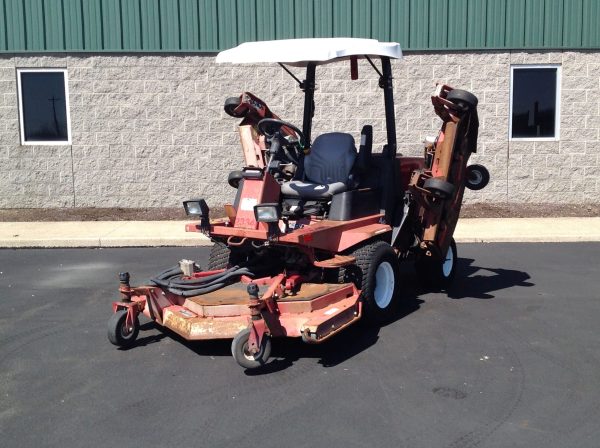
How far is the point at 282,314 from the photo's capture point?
5371 millimetres

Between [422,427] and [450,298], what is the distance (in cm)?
316

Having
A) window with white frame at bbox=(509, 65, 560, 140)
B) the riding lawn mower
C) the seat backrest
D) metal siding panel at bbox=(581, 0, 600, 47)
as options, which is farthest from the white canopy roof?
metal siding panel at bbox=(581, 0, 600, 47)

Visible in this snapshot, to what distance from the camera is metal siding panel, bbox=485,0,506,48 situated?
12.8 m

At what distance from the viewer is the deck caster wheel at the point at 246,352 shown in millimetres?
5012

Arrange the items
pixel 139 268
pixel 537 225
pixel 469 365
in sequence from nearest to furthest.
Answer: pixel 469 365
pixel 139 268
pixel 537 225

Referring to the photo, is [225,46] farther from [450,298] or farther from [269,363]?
[269,363]

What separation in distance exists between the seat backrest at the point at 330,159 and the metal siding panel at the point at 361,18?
21.6 feet

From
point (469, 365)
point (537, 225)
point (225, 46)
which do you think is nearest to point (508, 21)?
point (537, 225)

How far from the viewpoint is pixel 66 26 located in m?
12.9

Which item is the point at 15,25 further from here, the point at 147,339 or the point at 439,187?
the point at 439,187

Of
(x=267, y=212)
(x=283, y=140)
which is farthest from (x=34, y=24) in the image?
(x=267, y=212)

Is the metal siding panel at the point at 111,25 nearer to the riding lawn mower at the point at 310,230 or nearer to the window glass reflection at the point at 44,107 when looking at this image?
the window glass reflection at the point at 44,107

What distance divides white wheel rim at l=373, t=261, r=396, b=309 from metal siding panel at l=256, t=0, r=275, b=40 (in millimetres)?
7537

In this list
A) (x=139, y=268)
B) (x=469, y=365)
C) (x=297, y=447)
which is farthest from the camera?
(x=139, y=268)
